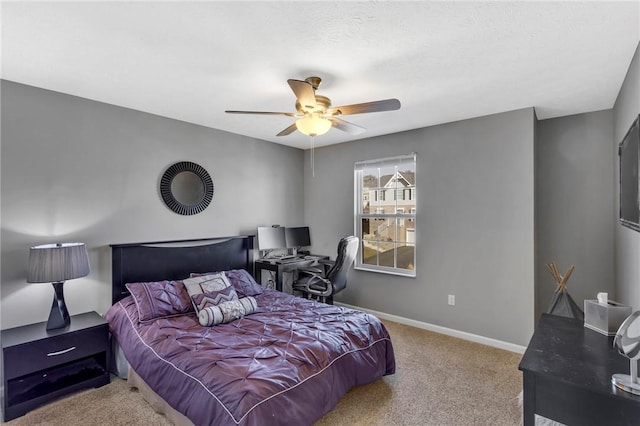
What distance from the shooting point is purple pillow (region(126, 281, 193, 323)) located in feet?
8.55

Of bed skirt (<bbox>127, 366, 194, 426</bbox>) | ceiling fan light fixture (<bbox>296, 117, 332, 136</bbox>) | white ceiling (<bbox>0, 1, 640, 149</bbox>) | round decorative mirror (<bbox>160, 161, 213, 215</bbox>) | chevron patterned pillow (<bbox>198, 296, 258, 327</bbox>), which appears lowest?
bed skirt (<bbox>127, 366, 194, 426</bbox>)

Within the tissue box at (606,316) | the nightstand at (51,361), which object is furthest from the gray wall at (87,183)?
the tissue box at (606,316)

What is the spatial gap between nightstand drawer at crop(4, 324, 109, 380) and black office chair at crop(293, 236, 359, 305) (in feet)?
6.65

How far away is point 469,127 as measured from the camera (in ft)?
11.4

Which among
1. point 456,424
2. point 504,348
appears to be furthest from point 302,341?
point 504,348

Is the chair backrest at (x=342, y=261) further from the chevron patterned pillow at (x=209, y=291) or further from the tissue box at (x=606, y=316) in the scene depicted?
the tissue box at (x=606, y=316)

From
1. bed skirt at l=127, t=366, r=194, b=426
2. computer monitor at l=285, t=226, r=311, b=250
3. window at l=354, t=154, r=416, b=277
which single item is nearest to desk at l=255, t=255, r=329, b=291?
computer monitor at l=285, t=226, r=311, b=250

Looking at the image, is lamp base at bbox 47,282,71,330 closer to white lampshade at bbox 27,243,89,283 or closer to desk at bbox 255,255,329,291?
white lampshade at bbox 27,243,89,283

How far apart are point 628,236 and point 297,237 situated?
3455 mm

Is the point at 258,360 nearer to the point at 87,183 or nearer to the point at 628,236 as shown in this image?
the point at 87,183

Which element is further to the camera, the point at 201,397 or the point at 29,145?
the point at 29,145

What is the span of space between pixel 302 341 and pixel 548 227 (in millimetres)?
2968

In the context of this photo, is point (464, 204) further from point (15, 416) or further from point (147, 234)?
point (15, 416)

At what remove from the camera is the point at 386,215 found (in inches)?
167
